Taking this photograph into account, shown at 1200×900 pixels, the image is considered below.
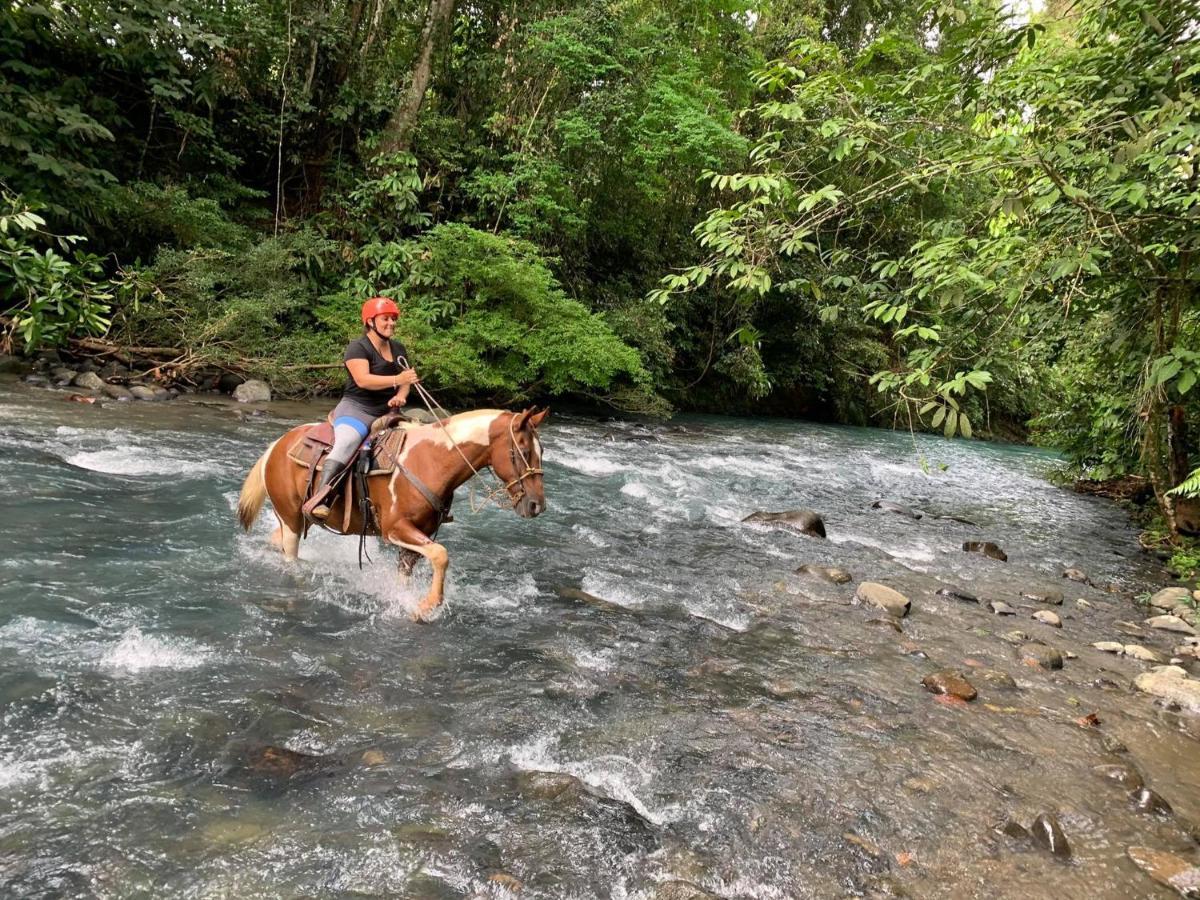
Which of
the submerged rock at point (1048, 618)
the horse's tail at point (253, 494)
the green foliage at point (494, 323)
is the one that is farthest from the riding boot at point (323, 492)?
the green foliage at point (494, 323)

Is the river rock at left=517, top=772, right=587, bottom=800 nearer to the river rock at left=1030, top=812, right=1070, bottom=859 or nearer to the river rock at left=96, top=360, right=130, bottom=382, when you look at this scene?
the river rock at left=1030, top=812, right=1070, bottom=859

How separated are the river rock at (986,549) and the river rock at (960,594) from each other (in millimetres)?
2508

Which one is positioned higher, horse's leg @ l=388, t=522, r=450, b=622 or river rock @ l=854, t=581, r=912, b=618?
horse's leg @ l=388, t=522, r=450, b=622

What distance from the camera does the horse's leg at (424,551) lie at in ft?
19.6

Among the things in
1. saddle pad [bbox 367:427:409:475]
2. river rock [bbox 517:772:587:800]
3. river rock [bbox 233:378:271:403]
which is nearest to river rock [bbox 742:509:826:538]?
saddle pad [bbox 367:427:409:475]

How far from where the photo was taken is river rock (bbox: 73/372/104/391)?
13547 millimetres

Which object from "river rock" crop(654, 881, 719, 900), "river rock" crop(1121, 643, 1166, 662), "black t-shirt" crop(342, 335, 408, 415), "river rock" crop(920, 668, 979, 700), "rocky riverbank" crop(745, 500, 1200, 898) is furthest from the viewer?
"river rock" crop(1121, 643, 1166, 662)

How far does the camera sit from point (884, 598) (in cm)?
767

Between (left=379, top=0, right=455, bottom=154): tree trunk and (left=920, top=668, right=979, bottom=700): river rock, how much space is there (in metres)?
20.2

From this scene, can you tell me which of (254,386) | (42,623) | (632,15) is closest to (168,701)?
(42,623)

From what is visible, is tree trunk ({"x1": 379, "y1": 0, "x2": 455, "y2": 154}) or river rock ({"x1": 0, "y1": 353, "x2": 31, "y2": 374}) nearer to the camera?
river rock ({"x1": 0, "y1": 353, "x2": 31, "y2": 374})

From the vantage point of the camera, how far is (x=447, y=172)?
21500 mm

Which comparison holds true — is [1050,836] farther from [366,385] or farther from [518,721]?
[366,385]

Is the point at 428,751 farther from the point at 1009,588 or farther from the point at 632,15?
the point at 632,15
